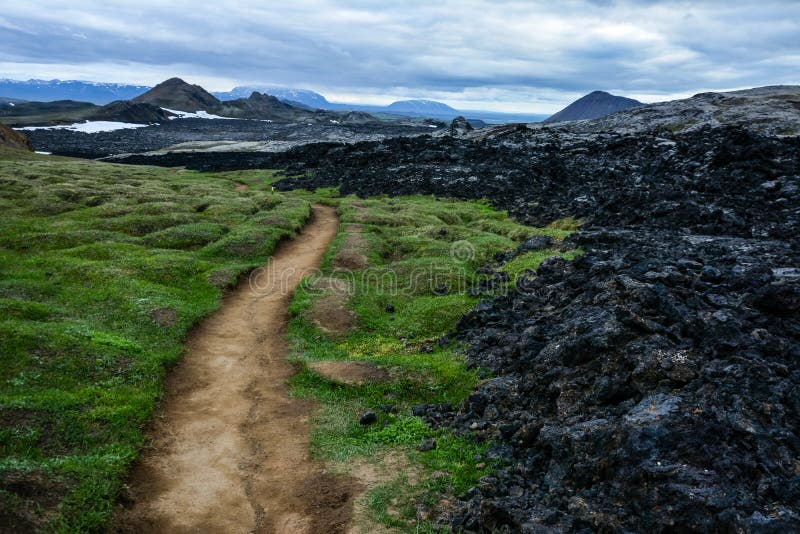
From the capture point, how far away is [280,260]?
43.2 metres

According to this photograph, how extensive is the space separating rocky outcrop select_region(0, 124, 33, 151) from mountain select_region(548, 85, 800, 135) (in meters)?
143

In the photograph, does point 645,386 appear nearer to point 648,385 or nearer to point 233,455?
point 648,385

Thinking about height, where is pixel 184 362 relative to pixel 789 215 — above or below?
below

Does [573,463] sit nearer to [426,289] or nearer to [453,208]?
[426,289]

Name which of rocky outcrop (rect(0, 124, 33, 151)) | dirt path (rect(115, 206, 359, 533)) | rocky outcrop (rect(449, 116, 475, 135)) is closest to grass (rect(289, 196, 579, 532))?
dirt path (rect(115, 206, 359, 533))

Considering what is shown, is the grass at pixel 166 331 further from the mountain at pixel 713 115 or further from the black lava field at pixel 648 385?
the mountain at pixel 713 115

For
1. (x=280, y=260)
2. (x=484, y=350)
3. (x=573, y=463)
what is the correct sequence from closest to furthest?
(x=573, y=463) → (x=484, y=350) → (x=280, y=260)

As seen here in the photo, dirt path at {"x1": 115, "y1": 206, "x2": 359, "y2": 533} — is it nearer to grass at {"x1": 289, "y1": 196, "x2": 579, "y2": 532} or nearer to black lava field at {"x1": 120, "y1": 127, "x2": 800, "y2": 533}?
grass at {"x1": 289, "y1": 196, "x2": 579, "y2": 532}

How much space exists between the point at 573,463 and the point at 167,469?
1356cm

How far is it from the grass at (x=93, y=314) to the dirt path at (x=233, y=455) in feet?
3.09

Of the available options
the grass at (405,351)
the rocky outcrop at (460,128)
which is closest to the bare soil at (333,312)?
the grass at (405,351)

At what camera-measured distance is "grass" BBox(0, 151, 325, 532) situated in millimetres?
15336

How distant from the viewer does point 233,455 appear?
18719 millimetres

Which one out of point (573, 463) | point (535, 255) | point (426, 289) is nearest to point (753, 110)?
point (535, 255)
